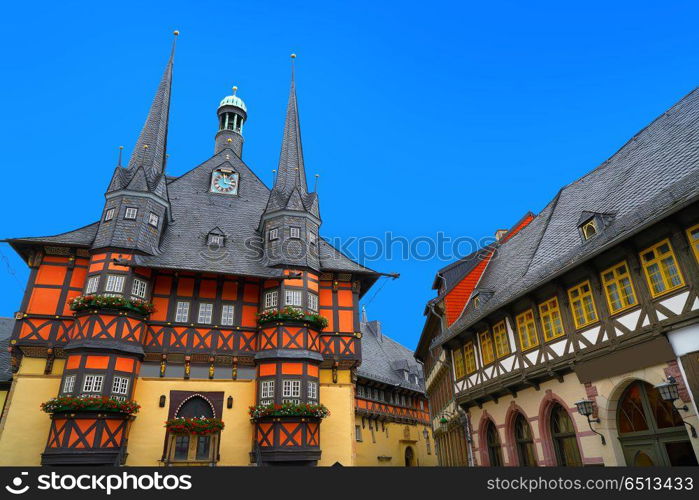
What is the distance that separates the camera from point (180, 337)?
20.3 metres

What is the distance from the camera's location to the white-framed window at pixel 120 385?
18.0 metres

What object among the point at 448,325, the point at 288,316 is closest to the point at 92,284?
the point at 288,316

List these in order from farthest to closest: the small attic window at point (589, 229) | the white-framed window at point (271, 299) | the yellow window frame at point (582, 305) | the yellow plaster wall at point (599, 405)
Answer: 1. the white-framed window at point (271, 299)
2. the small attic window at point (589, 229)
3. the yellow window frame at point (582, 305)
4. the yellow plaster wall at point (599, 405)

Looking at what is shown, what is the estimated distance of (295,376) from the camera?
1977cm

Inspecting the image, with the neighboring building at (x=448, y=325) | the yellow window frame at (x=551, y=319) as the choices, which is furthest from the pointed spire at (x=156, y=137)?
the yellow window frame at (x=551, y=319)

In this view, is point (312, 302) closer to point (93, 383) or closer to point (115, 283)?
point (115, 283)

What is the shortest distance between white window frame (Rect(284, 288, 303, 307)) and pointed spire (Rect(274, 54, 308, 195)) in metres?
6.19

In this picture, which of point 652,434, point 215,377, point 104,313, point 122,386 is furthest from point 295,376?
point 652,434

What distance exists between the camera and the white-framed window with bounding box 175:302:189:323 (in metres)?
20.7

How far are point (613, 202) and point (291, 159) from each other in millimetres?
17851

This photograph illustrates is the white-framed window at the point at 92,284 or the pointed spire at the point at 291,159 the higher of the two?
the pointed spire at the point at 291,159

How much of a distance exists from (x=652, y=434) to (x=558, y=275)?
4396 mm

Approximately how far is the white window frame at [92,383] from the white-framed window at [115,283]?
11.7 feet

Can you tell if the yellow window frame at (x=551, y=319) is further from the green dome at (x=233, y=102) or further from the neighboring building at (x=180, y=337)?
the green dome at (x=233, y=102)
